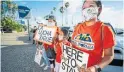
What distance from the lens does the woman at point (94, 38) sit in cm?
287

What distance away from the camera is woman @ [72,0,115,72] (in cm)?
287

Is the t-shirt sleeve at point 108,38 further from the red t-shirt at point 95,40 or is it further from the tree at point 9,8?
the tree at point 9,8

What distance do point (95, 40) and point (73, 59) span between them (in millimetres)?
409

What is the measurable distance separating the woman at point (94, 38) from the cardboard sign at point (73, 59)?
2.1 inches

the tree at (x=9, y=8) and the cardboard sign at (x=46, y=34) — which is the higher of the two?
the tree at (x=9, y=8)

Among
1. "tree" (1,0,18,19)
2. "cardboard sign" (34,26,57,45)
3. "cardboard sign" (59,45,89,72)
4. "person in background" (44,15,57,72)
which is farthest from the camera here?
"tree" (1,0,18,19)

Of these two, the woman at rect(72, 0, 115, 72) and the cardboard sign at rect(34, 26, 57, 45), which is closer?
the woman at rect(72, 0, 115, 72)

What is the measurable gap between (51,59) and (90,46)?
2841 mm

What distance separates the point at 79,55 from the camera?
119 inches

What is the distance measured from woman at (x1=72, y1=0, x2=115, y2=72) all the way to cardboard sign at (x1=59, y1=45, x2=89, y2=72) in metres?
0.05

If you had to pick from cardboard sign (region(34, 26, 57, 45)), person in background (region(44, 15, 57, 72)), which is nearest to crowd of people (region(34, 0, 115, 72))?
cardboard sign (region(34, 26, 57, 45))

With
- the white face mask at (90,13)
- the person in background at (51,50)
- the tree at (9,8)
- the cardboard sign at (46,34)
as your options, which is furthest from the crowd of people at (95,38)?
the tree at (9,8)

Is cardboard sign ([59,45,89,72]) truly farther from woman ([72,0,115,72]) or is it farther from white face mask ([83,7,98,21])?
white face mask ([83,7,98,21])

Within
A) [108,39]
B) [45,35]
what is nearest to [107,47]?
[108,39]
